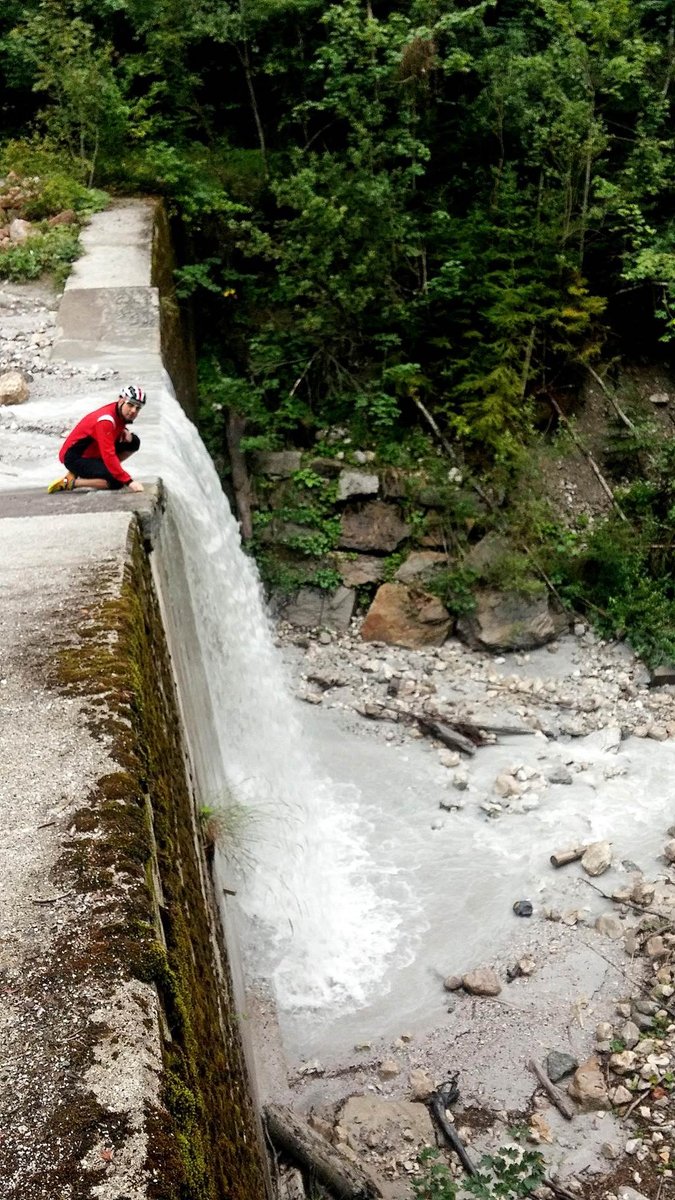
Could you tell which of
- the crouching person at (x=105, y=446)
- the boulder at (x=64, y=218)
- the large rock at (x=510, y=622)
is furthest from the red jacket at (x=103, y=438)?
the boulder at (x=64, y=218)

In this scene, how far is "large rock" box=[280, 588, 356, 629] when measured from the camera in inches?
370

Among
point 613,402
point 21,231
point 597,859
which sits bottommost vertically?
point 597,859

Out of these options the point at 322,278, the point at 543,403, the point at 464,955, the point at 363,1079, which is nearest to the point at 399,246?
the point at 322,278

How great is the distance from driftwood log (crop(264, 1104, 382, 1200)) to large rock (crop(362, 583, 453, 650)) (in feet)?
16.8

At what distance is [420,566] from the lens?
9422 millimetres

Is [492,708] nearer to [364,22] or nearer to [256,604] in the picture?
[256,604]

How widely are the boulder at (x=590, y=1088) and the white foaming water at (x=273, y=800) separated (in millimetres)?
1322

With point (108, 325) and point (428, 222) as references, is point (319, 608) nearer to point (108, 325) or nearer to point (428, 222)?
point (108, 325)

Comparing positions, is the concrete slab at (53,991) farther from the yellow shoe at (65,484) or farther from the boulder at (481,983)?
the boulder at (481,983)

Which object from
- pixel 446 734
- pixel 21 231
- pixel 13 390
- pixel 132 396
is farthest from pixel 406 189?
pixel 132 396

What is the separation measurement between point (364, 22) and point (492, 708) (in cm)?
747

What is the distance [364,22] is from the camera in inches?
404

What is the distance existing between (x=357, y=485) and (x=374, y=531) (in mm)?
498

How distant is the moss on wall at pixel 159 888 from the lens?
2.10 meters
